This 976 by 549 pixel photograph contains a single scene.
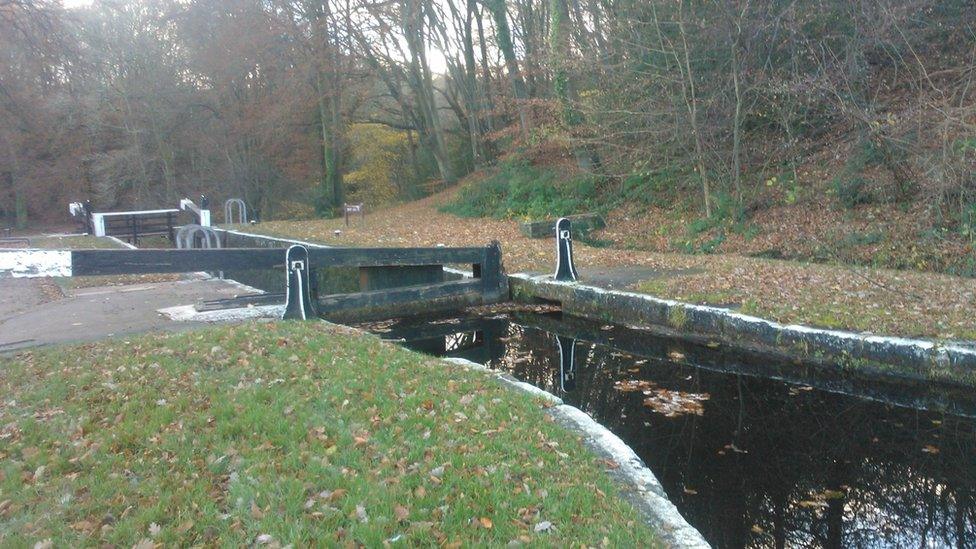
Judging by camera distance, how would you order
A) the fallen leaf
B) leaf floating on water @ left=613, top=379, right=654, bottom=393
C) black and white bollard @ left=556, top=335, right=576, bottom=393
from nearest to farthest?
the fallen leaf → leaf floating on water @ left=613, top=379, right=654, bottom=393 → black and white bollard @ left=556, top=335, right=576, bottom=393

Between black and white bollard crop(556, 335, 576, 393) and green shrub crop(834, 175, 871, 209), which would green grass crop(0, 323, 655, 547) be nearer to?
black and white bollard crop(556, 335, 576, 393)

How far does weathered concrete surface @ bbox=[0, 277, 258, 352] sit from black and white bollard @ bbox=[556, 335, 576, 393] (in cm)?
458

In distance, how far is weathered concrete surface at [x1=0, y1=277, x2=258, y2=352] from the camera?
363 inches

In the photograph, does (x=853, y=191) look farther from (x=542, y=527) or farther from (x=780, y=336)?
(x=542, y=527)

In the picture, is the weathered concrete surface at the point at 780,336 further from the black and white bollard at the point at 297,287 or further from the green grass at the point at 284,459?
the black and white bollard at the point at 297,287

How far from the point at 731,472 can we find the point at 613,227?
14839mm

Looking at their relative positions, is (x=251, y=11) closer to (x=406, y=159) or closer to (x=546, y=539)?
(x=406, y=159)

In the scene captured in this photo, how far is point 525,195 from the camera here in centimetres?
2489

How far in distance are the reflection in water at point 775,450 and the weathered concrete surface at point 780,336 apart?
0.45 metres

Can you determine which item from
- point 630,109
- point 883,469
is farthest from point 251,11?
point 883,469

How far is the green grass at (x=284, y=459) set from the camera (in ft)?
12.9

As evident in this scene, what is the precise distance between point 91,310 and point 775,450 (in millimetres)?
9217

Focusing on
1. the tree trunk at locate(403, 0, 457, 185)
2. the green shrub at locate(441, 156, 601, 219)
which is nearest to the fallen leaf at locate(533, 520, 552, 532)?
the green shrub at locate(441, 156, 601, 219)

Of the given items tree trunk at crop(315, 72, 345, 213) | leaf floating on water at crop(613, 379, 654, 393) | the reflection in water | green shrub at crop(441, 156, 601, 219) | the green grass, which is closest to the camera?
the green grass
